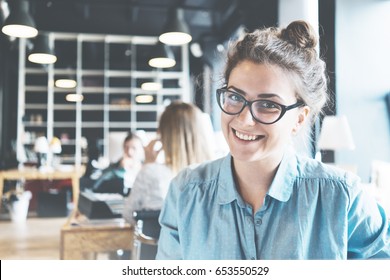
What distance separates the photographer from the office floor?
3104 millimetres

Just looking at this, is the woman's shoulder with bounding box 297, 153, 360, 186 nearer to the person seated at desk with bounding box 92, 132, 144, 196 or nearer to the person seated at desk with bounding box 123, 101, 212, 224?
the person seated at desk with bounding box 123, 101, 212, 224

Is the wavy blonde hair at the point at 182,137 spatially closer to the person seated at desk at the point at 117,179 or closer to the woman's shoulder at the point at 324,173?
the person seated at desk at the point at 117,179

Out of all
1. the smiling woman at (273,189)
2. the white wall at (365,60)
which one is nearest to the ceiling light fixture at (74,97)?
the white wall at (365,60)

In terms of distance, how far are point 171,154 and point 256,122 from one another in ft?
3.45

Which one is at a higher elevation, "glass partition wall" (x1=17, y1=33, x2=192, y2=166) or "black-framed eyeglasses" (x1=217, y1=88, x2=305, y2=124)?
"glass partition wall" (x1=17, y1=33, x2=192, y2=166)

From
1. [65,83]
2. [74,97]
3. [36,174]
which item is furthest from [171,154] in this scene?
[74,97]

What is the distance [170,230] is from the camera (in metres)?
0.89

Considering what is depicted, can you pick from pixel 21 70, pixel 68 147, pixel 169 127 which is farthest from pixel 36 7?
pixel 169 127

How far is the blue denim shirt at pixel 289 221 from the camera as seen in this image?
0.79 meters

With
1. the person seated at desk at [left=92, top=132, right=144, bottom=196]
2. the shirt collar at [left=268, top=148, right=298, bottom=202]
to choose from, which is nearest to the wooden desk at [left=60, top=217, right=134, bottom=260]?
the person seated at desk at [left=92, top=132, right=144, bottom=196]

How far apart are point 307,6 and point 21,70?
7.21 meters

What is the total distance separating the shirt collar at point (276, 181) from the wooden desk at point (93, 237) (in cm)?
94

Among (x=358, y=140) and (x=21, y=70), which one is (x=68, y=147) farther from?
(x=358, y=140)

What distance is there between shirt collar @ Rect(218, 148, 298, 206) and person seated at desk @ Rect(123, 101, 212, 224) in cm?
91
